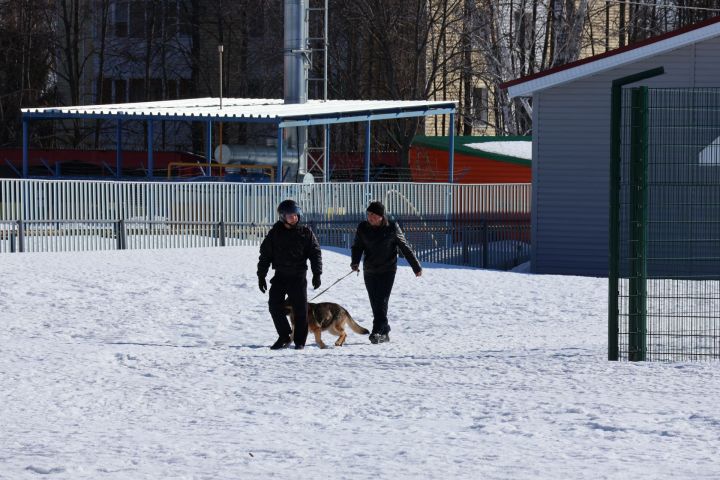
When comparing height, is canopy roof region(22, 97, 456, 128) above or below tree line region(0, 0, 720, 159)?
below

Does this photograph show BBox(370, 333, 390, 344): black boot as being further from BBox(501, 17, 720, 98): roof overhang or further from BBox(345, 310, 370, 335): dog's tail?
BBox(501, 17, 720, 98): roof overhang

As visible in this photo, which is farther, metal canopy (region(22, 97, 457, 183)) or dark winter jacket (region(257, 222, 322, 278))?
metal canopy (region(22, 97, 457, 183))

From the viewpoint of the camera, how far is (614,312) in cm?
1215

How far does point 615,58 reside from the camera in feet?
88.3

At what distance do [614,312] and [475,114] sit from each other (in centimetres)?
4268

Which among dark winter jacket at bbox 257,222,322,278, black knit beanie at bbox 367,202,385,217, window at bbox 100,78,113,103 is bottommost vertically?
dark winter jacket at bbox 257,222,322,278

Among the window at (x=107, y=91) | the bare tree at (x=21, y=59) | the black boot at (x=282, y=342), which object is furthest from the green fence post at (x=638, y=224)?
the window at (x=107, y=91)

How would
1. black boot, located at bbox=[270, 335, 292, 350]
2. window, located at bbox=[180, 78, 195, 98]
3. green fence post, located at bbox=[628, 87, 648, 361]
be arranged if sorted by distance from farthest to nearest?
window, located at bbox=[180, 78, 195, 98] < black boot, located at bbox=[270, 335, 292, 350] < green fence post, located at bbox=[628, 87, 648, 361]

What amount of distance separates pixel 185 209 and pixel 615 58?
8326 millimetres

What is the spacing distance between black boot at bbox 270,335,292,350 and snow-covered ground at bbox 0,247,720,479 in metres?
0.19

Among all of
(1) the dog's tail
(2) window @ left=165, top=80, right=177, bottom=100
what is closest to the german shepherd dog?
(1) the dog's tail

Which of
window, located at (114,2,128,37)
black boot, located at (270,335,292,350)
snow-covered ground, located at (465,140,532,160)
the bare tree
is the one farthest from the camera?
window, located at (114,2,128,37)

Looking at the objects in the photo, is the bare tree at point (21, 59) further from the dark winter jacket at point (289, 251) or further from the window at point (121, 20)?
the dark winter jacket at point (289, 251)

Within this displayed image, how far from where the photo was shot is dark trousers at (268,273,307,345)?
13.9 metres
